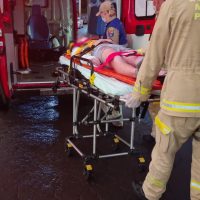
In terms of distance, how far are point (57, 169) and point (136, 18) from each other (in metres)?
2.82

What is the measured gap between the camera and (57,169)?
12.8ft

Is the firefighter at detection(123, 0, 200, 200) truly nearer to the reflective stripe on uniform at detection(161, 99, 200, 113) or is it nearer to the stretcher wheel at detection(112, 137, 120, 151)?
the reflective stripe on uniform at detection(161, 99, 200, 113)

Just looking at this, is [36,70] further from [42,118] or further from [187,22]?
[187,22]

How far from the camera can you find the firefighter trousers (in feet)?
8.46

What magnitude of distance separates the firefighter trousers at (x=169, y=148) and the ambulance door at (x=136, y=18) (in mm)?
2910

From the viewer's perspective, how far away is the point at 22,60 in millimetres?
6941

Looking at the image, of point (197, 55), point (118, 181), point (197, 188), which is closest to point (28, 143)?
point (118, 181)

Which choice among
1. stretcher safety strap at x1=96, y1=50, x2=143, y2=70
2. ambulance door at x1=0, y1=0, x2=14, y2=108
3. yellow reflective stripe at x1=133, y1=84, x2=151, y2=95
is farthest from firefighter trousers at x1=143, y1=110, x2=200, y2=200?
ambulance door at x1=0, y1=0, x2=14, y2=108

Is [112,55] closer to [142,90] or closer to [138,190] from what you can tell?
[142,90]

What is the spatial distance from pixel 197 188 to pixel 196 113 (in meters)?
0.60

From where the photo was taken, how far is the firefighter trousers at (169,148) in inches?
102

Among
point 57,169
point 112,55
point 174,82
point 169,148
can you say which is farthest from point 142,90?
point 57,169

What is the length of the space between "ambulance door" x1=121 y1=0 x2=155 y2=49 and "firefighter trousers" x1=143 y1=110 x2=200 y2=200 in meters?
2.91

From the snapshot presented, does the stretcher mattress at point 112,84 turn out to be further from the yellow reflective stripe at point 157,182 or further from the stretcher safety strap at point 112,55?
the yellow reflective stripe at point 157,182
